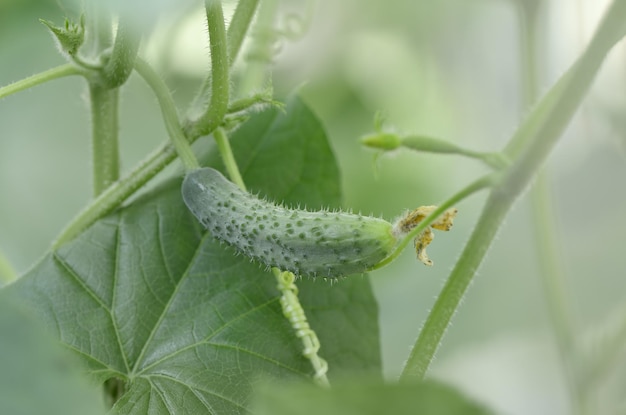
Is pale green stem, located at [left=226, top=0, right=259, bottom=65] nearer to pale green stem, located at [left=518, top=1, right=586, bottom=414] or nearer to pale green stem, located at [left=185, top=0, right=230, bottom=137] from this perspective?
pale green stem, located at [left=185, top=0, right=230, bottom=137]

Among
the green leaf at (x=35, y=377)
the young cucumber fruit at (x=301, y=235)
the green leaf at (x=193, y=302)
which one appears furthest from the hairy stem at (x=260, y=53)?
the green leaf at (x=35, y=377)

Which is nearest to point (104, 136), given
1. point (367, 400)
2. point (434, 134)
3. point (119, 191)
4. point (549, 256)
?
point (119, 191)

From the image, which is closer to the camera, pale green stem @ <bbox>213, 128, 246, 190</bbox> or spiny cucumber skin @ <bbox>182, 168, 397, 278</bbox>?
spiny cucumber skin @ <bbox>182, 168, 397, 278</bbox>

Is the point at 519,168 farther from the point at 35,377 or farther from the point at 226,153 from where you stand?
the point at 35,377

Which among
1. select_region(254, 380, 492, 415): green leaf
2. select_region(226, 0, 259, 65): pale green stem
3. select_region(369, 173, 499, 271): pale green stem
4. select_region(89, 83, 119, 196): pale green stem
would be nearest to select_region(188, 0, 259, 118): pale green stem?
select_region(226, 0, 259, 65): pale green stem

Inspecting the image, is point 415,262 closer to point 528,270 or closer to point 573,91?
point 528,270
